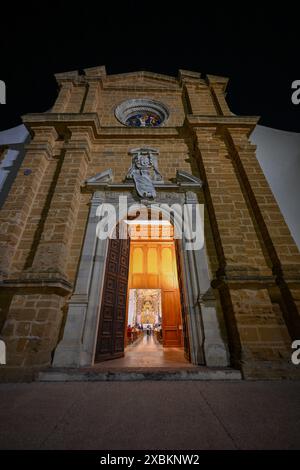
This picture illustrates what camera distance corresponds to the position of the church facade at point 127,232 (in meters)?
3.36

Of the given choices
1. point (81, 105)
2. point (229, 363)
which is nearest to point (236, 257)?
point (229, 363)

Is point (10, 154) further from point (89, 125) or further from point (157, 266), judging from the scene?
point (157, 266)

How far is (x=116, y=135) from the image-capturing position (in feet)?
21.0

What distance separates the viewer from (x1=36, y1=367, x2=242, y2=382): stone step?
2904 mm

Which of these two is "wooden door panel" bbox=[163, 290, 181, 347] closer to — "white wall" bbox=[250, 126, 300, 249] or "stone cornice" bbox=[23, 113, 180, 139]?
"white wall" bbox=[250, 126, 300, 249]

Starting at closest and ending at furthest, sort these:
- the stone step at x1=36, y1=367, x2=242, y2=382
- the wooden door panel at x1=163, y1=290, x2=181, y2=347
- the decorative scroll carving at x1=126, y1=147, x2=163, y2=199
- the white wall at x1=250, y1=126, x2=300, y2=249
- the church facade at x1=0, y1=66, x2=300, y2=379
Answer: the stone step at x1=36, y1=367, x2=242, y2=382 < the church facade at x1=0, y1=66, x2=300, y2=379 < the decorative scroll carving at x1=126, y1=147, x2=163, y2=199 < the white wall at x1=250, y1=126, x2=300, y2=249 < the wooden door panel at x1=163, y1=290, x2=181, y2=347

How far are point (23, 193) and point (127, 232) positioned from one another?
2876 mm

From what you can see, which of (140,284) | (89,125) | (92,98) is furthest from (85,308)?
(92,98)

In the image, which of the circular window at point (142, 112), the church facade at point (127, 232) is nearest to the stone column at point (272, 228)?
the church facade at point (127, 232)

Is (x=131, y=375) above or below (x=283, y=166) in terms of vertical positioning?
below

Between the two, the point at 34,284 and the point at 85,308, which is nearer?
the point at 34,284

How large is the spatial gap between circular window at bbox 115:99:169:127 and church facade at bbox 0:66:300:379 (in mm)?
45

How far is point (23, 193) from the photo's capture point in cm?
469

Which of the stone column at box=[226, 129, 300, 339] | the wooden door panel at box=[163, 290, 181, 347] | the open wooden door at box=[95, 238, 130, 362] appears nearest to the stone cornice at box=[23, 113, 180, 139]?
the stone column at box=[226, 129, 300, 339]
